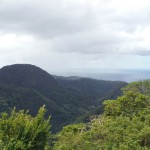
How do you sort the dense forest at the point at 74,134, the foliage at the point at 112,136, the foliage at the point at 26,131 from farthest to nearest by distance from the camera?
the foliage at the point at 112,136 → the dense forest at the point at 74,134 → the foliage at the point at 26,131

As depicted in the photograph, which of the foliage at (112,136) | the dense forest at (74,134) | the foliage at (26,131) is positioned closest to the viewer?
the foliage at (26,131)

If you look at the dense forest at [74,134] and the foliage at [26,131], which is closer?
the foliage at [26,131]

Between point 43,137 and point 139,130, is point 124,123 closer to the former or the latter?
point 139,130

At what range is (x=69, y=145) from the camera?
4059 cm

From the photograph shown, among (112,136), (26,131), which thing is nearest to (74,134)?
(112,136)

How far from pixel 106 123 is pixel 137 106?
13.3 m

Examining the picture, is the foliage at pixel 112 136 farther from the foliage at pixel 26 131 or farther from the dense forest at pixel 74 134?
the foliage at pixel 26 131

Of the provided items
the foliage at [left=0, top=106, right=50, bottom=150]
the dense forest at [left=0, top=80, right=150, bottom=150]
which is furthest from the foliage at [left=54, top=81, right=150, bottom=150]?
the foliage at [left=0, top=106, right=50, bottom=150]

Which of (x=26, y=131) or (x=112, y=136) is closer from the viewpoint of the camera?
(x=26, y=131)

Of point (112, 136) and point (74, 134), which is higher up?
point (112, 136)

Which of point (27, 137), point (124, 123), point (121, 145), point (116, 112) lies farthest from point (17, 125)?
point (116, 112)

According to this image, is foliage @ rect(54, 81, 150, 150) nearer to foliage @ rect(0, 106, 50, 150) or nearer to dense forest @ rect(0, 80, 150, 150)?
dense forest @ rect(0, 80, 150, 150)

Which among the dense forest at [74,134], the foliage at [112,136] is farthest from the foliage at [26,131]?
the foliage at [112,136]

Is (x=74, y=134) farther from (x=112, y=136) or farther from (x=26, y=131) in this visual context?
(x=26, y=131)
